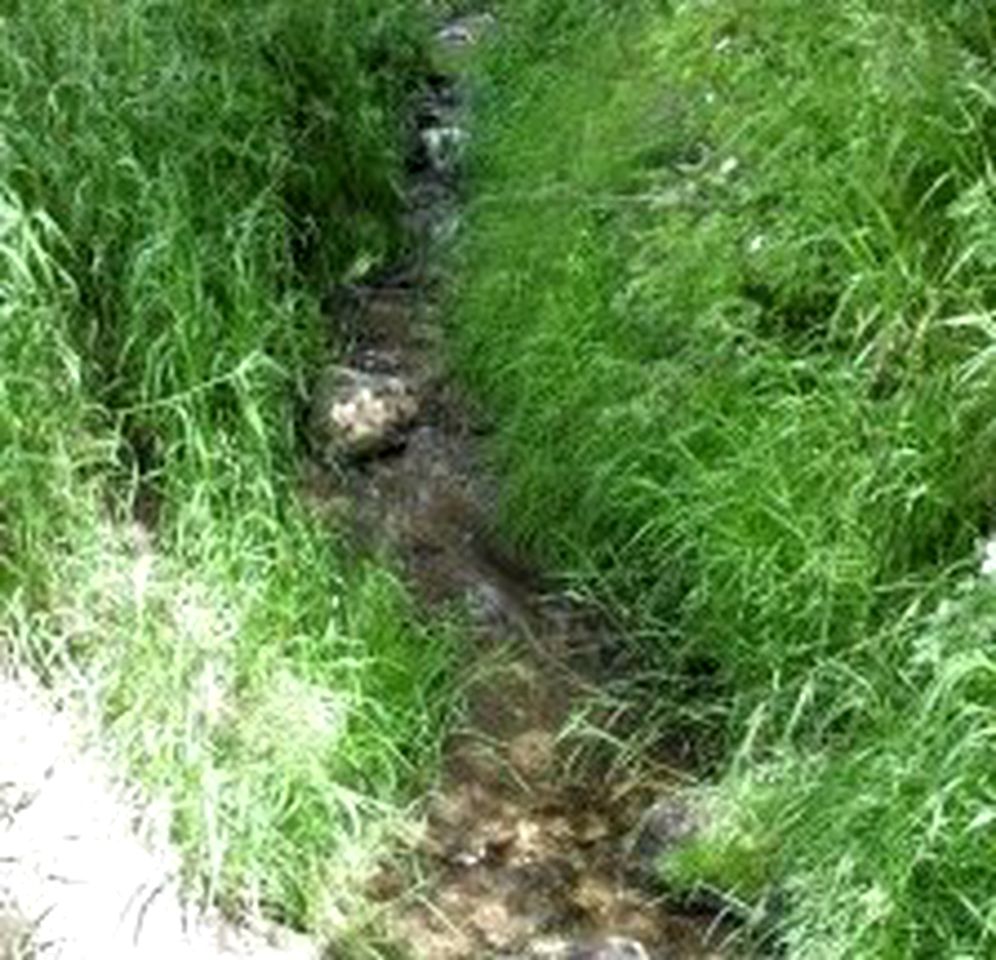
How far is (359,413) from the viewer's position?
17.0 ft

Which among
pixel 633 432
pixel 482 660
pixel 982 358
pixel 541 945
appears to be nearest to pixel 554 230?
pixel 633 432

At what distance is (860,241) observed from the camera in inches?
172

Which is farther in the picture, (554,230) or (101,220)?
(554,230)

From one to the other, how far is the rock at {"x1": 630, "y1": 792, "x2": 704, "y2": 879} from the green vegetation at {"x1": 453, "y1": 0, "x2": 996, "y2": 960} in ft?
0.29

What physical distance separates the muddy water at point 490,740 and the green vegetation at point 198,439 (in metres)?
0.16

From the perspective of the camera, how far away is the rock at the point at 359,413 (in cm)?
513

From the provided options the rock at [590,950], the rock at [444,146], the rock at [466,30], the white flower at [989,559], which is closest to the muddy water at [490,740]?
the rock at [590,950]

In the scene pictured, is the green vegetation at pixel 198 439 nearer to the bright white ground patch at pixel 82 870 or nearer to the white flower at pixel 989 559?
the bright white ground patch at pixel 82 870

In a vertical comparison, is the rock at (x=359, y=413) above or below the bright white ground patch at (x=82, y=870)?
below

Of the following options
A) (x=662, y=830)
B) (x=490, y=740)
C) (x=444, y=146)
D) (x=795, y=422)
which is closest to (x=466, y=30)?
(x=444, y=146)

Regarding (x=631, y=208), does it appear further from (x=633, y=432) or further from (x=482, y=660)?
(x=482, y=660)

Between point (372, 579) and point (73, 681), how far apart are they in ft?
2.55

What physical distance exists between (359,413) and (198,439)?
82 centimetres

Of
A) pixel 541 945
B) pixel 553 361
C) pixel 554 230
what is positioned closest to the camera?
pixel 541 945
